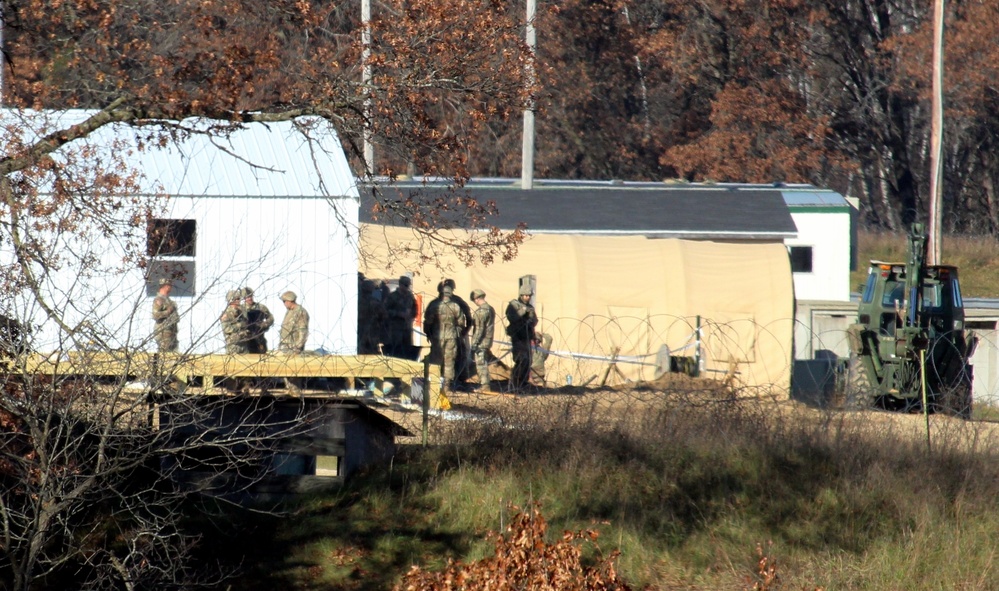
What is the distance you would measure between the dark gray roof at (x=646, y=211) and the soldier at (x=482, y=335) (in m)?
4.57

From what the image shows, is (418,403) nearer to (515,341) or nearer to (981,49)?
(515,341)

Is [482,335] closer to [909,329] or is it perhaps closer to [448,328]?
[448,328]

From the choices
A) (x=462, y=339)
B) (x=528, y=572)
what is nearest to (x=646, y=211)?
(x=462, y=339)

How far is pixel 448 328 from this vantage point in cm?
1878

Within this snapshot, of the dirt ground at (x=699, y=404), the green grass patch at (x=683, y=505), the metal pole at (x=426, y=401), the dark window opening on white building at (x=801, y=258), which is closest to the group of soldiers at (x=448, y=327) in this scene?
the dirt ground at (x=699, y=404)

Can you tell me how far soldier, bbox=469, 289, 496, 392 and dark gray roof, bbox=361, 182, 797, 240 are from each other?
4.57 m

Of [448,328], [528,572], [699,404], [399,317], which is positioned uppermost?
[399,317]

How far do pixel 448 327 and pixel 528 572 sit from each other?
472 inches

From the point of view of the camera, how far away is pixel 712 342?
2041 centimetres

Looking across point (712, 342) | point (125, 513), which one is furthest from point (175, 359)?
point (712, 342)

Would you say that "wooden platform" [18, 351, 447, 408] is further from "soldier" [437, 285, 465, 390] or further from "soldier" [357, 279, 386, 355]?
"soldier" [357, 279, 386, 355]

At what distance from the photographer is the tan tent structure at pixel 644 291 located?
2072cm

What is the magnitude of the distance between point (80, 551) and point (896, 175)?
40024 millimetres

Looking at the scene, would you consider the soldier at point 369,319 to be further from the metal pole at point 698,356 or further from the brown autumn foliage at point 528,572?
the brown autumn foliage at point 528,572
